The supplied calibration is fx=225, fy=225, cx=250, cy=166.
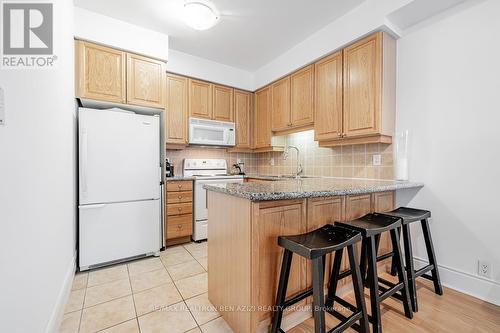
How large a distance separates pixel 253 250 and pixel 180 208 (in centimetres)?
195

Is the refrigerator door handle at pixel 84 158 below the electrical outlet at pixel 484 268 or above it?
above

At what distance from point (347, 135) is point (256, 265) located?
5.97 feet

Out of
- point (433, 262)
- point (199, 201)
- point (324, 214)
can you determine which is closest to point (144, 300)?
point (199, 201)

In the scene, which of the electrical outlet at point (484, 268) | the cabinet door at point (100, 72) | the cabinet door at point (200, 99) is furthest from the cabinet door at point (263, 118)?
the electrical outlet at point (484, 268)

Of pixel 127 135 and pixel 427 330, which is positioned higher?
pixel 127 135

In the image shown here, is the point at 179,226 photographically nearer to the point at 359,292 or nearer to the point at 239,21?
the point at 359,292

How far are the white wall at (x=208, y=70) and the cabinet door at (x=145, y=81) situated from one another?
0.52 metres

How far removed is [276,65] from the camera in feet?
11.4

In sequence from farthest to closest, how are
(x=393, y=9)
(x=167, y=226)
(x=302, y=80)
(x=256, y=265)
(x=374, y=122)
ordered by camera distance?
1. (x=302, y=80)
2. (x=167, y=226)
3. (x=374, y=122)
4. (x=393, y=9)
5. (x=256, y=265)

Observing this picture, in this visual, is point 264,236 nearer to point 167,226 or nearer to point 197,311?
point 197,311

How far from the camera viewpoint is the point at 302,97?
10.0 ft

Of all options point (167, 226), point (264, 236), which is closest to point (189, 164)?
point (167, 226)

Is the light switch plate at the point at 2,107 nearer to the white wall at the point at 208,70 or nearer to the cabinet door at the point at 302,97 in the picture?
the white wall at the point at 208,70

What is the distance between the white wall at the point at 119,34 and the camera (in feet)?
7.57
